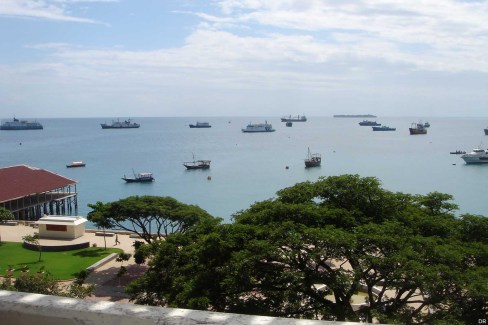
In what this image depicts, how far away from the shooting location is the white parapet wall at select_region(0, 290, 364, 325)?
3012 mm

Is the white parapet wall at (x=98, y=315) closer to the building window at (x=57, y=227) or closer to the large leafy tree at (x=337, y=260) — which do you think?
the large leafy tree at (x=337, y=260)

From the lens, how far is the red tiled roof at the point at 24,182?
35.2m

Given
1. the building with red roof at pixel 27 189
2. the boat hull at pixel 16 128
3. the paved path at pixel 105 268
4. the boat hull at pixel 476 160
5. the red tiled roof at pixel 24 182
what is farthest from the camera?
the boat hull at pixel 16 128

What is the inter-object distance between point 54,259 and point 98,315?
21.6 m

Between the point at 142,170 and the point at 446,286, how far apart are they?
66667 mm

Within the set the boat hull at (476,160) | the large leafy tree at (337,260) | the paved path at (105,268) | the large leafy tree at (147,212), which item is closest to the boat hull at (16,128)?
the boat hull at (476,160)

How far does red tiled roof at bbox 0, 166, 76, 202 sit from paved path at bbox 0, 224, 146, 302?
4510 millimetres

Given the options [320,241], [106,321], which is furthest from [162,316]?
[320,241]

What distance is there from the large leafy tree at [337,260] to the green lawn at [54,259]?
34.7 feet

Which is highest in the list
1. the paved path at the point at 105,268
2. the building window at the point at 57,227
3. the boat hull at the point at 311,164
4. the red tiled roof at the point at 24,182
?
the red tiled roof at the point at 24,182

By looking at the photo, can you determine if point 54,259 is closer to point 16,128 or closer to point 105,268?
point 105,268

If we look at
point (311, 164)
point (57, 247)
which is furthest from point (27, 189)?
point (311, 164)

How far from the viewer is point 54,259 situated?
2297 centimetres

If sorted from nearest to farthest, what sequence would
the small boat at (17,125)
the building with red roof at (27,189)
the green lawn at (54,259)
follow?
the green lawn at (54,259)
the building with red roof at (27,189)
the small boat at (17,125)
